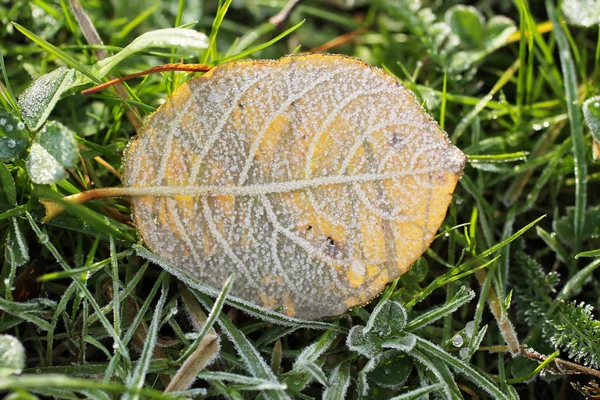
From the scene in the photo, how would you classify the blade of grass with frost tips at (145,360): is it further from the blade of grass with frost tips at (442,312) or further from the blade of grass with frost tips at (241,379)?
the blade of grass with frost tips at (442,312)

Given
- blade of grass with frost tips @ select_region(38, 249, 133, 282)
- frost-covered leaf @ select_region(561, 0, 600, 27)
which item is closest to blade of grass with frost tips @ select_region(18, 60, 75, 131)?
blade of grass with frost tips @ select_region(38, 249, 133, 282)

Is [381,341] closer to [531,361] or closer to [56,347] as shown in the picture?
[531,361]

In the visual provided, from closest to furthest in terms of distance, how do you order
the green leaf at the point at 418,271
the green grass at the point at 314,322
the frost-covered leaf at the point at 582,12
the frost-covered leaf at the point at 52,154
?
1. the frost-covered leaf at the point at 52,154
2. the green grass at the point at 314,322
3. the green leaf at the point at 418,271
4. the frost-covered leaf at the point at 582,12

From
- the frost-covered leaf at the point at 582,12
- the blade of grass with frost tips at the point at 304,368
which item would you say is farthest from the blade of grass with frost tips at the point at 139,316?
the frost-covered leaf at the point at 582,12

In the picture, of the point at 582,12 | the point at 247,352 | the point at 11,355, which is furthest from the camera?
the point at 582,12

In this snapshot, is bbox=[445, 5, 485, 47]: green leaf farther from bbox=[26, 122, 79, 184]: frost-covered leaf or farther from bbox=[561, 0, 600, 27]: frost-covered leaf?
bbox=[26, 122, 79, 184]: frost-covered leaf

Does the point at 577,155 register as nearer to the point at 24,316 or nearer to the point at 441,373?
the point at 441,373

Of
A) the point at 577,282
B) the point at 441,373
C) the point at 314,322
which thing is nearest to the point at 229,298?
the point at 314,322
